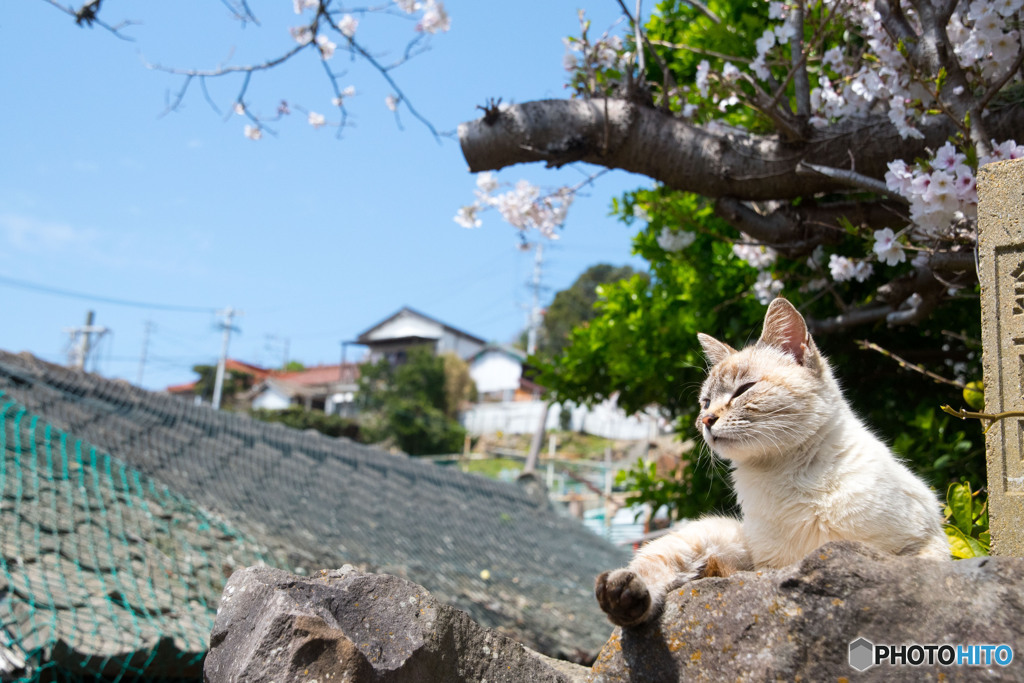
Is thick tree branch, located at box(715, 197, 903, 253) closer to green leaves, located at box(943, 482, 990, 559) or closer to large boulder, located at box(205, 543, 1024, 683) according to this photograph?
green leaves, located at box(943, 482, 990, 559)

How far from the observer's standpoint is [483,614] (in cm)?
516

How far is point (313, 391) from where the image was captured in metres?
37.2

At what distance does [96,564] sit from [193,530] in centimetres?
90

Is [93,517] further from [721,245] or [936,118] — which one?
[936,118]

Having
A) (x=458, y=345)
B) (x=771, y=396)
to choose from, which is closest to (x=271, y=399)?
(x=458, y=345)

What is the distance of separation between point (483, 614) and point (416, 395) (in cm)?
2552

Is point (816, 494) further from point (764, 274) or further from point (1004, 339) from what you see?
point (764, 274)

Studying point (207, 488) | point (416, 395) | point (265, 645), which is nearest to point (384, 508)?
point (207, 488)

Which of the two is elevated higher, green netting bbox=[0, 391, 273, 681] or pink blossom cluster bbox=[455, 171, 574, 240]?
pink blossom cluster bbox=[455, 171, 574, 240]

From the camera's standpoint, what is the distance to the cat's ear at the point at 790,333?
76.1 inches

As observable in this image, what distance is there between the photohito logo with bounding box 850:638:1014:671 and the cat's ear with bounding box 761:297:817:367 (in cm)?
77

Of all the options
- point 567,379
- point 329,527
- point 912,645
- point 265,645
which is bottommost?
point 329,527

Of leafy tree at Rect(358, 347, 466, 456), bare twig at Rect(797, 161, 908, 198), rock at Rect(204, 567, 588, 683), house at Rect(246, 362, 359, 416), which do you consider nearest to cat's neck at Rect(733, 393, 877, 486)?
rock at Rect(204, 567, 588, 683)

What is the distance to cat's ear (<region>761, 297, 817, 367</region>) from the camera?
1.93 m
